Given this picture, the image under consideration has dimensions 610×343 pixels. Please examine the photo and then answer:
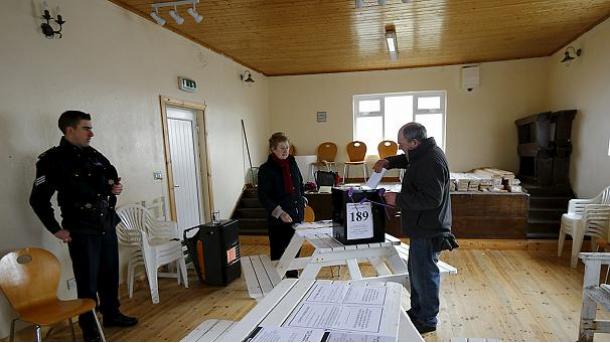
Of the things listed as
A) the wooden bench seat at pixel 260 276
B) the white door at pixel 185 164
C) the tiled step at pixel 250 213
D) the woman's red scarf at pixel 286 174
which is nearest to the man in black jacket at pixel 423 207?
the woman's red scarf at pixel 286 174

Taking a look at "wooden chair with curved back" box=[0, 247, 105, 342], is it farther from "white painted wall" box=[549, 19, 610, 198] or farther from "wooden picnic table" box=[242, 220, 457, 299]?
"white painted wall" box=[549, 19, 610, 198]

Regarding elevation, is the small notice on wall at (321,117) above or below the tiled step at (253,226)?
above

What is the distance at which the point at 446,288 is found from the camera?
10.2 feet

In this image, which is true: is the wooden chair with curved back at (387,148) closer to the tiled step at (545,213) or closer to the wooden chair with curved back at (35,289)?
the tiled step at (545,213)

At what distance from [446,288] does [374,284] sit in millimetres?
2482

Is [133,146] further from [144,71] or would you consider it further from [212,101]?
[212,101]

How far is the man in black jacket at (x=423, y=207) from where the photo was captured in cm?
198

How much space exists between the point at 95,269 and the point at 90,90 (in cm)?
149

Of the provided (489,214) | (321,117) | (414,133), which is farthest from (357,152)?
(414,133)

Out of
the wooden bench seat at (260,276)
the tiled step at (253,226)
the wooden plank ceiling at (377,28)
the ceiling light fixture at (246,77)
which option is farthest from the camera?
the ceiling light fixture at (246,77)

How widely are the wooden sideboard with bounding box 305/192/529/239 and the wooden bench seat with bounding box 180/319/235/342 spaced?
129 inches

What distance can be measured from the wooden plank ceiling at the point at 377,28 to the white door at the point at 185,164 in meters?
1.00

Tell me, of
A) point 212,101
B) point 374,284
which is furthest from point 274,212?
point 212,101

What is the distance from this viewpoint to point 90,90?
9.29 ft
